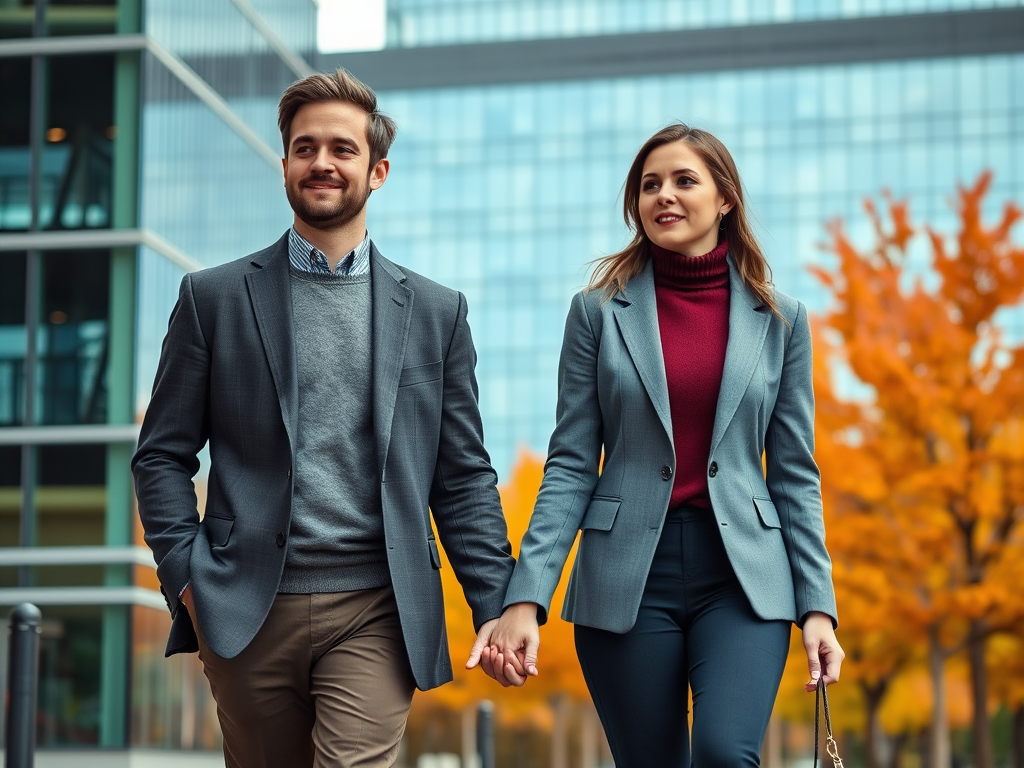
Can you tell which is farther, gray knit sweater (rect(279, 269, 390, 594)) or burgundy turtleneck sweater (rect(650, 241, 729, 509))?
burgundy turtleneck sweater (rect(650, 241, 729, 509))

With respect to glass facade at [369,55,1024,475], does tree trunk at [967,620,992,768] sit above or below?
below

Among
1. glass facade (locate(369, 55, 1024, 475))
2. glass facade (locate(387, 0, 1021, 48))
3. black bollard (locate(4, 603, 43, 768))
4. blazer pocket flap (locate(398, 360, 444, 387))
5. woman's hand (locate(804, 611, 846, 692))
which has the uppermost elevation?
glass facade (locate(387, 0, 1021, 48))

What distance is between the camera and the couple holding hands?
3.91m

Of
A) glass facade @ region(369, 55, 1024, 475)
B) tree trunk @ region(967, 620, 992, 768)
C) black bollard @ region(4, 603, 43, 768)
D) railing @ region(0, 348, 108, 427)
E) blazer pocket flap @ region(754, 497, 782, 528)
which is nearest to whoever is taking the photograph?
blazer pocket flap @ region(754, 497, 782, 528)

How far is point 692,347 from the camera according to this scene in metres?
4.44

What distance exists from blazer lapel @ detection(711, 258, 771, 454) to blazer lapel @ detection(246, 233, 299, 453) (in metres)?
1.19

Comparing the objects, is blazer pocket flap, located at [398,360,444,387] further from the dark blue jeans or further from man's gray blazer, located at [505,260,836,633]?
the dark blue jeans

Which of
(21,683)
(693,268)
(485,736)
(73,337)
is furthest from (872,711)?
(693,268)

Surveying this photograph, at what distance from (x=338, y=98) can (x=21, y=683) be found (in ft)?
9.54

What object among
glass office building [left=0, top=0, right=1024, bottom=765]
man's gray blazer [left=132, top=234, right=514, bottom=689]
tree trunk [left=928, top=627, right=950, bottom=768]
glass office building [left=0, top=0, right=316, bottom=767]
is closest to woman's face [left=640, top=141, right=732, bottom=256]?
man's gray blazer [left=132, top=234, right=514, bottom=689]

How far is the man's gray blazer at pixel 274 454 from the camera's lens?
12.8 feet

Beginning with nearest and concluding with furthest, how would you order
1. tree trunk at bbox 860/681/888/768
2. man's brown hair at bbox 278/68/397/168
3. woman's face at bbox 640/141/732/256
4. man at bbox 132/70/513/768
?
1. man at bbox 132/70/513/768
2. man's brown hair at bbox 278/68/397/168
3. woman's face at bbox 640/141/732/256
4. tree trunk at bbox 860/681/888/768

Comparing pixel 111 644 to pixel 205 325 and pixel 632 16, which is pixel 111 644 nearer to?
pixel 205 325

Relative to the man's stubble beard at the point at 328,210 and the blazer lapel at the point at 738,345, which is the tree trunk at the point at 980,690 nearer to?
the blazer lapel at the point at 738,345
